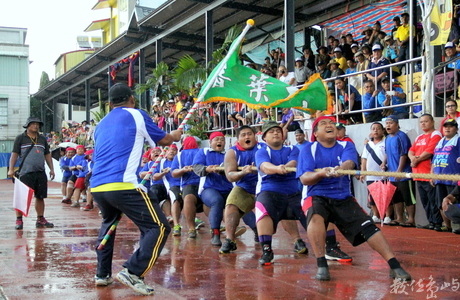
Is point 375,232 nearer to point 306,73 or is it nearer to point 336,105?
point 336,105

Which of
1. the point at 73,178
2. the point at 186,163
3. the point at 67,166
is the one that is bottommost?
the point at 73,178

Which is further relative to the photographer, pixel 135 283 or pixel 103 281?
pixel 103 281

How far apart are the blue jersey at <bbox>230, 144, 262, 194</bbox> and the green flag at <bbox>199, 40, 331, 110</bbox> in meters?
0.86

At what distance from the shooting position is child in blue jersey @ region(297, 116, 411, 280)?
5.70 metres

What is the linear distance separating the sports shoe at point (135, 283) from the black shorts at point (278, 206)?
191 centimetres

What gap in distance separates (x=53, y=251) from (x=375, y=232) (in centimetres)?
437

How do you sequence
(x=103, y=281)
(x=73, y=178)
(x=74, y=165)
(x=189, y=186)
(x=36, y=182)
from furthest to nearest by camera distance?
(x=73, y=178) < (x=74, y=165) < (x=36, y=182) < (x=189, y=186) < (x=103, y=281)

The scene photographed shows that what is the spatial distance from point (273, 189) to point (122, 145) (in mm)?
2151

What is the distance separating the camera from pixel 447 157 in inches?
362

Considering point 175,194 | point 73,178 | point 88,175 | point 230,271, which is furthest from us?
point 73,178

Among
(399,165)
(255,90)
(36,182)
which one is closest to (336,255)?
(255,90)

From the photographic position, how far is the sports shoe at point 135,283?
5188 millimetres

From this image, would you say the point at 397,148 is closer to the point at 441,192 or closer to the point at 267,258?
the point at 441,192

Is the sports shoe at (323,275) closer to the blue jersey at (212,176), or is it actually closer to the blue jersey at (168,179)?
the blue jersey at (212,176)
